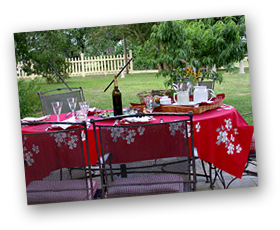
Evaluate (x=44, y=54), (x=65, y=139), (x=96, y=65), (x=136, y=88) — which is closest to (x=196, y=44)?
(x=136, y=88)

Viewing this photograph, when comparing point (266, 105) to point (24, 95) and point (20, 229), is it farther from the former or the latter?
point (24, 95)

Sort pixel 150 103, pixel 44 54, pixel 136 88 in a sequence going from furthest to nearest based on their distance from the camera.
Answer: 1. pixel 136 88
2. pixel 44 54
3. pixel 150 103

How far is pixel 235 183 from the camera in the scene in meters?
3.06

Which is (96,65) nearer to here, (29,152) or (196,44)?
(196,44)

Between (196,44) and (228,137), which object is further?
(196,44)

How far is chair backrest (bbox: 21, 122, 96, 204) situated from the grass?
12.9 feet

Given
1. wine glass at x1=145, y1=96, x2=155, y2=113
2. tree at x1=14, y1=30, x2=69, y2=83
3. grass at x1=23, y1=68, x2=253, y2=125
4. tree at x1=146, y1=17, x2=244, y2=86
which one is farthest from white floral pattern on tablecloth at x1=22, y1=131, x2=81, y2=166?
tree at x1=14, y1=30, x2=69, y2=83

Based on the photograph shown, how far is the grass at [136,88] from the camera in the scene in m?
6.95

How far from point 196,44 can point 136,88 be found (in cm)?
363

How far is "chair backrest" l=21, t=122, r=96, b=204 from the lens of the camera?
202 cm

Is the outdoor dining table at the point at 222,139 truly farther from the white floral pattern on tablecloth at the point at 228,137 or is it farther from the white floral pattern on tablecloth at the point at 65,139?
the white floral pattern on tablecloth at the point at 65,139

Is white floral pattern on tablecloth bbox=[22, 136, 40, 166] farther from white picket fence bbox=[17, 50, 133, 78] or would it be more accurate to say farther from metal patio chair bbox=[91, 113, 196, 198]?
white picket fence bbox=[17, 50, 133, 78]

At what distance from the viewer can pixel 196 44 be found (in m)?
5.54

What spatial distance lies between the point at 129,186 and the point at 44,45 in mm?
8041
